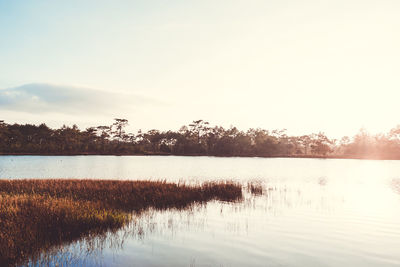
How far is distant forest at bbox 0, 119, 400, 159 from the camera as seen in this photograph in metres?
106

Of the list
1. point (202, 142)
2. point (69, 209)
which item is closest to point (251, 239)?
point (69, 209)

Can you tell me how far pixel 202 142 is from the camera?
434 ft

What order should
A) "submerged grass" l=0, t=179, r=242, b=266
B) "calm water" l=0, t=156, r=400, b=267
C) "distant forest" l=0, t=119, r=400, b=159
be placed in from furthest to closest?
"distant forest" l=0, t=119, r=400, b=159 → "calm water" l=0, t=156, r=400, b=267 → "submerged grass" l=0, t=179, r=242, b=266

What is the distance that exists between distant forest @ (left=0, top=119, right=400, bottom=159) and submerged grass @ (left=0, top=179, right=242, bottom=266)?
94.4 meters

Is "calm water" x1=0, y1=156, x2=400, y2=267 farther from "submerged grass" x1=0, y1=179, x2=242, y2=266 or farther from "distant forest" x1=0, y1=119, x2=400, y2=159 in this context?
"distant forest" x1=0, y1=119, x2=400, y2=159

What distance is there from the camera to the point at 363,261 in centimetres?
895

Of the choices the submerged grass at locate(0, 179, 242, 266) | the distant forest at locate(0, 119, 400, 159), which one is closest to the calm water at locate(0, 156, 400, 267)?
the submerged grass at locate(0, 179, 242, 266)

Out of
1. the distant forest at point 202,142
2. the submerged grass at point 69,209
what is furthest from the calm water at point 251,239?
the distant forest at point 202,142

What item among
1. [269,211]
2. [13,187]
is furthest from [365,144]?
[13,187]

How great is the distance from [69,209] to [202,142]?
12105 cm

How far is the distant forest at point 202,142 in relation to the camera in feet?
347

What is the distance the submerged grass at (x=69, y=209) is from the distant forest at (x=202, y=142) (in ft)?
310

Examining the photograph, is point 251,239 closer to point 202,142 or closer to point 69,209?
point 69,209

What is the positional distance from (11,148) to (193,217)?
10357 cm
